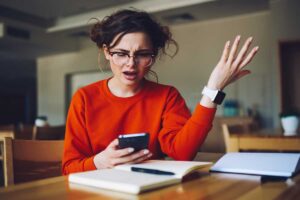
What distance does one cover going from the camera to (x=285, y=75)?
17.0ft

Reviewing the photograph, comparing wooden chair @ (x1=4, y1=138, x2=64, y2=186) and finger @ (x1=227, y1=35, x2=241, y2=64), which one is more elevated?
finger @ (x1=227, y1=35, x2=241, y2=64)

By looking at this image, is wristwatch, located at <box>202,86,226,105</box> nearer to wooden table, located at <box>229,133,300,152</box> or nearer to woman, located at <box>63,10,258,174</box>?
woman, located at <box>63,10,258,174</box>

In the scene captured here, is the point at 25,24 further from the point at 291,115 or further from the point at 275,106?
the point at 291,115

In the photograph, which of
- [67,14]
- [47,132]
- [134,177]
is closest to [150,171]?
[134,177]

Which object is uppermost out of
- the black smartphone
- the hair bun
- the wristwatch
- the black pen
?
the hair bun

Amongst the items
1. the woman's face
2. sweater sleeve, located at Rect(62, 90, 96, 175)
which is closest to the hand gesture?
the woman's face

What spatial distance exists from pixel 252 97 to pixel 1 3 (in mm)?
4263

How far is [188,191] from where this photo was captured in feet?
2.22

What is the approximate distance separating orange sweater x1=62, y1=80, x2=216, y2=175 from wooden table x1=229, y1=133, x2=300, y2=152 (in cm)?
95

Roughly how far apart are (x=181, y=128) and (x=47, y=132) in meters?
2.02

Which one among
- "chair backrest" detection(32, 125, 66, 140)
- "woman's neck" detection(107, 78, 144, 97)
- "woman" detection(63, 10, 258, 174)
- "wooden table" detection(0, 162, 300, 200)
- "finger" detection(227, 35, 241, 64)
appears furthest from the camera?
"chair backrest" detection(32, 125, 66, 140)

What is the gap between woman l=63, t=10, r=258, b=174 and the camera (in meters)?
1.09

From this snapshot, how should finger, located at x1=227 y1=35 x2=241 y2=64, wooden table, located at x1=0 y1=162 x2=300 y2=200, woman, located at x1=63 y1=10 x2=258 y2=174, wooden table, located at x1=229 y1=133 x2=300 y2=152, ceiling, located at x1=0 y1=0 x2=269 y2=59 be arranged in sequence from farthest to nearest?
1. ceiling, located at x1=0 y1=0 x2=269 y2=59
2. wooden table, located at x1=229 y1=133 x2=300 y2=152
3. woman, located at x1=63 y1=10 x2=258 y2=174
4. finger, located at x1=227 y1=35 x2=241 y2=64
5. wooden table, located at x1=0 y1=162 x2=300 y2=200

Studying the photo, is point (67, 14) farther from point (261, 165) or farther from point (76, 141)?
point (261, 165)
